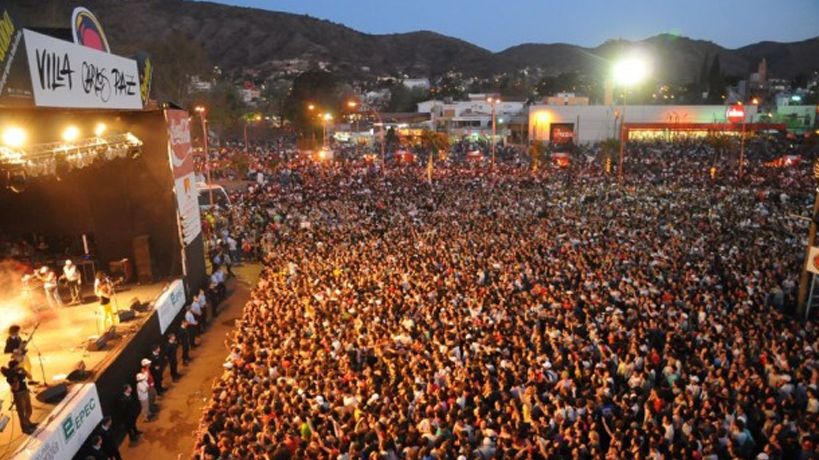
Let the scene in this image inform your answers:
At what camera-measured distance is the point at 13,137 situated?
9.43 meters

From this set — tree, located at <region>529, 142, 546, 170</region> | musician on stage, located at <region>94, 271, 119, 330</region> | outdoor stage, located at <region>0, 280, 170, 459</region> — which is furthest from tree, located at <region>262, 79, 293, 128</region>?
musician on stage, located at <region>94, 271, 119, 330</region>

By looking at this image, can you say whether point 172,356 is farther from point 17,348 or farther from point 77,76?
point 77,76

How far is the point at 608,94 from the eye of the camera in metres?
52.0

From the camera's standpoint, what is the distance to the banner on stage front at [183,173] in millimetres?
13953

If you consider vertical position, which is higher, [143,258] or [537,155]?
[537,155]

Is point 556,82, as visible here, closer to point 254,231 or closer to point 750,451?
point 254,231

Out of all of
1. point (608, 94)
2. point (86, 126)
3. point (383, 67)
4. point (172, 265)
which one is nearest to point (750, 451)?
point (172, 265)

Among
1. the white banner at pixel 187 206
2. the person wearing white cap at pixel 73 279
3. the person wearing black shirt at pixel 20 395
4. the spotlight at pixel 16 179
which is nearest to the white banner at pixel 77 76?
the spotlight at pixel 16 179

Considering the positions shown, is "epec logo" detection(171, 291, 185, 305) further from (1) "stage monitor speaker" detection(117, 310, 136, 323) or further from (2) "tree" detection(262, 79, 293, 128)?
(2) "tree" detection(262, 79, 293, 128)

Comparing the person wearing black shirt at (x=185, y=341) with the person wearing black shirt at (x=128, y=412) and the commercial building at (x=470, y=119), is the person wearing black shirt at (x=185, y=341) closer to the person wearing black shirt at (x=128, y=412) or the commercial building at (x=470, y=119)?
the person wearing black shirt at (x=128, y=412)

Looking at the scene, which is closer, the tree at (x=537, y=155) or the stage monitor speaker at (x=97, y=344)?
the stage monitor speaker at (x=97, y=344)

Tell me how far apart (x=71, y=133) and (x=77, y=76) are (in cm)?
306

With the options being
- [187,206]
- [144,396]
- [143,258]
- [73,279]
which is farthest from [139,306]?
[187,206]

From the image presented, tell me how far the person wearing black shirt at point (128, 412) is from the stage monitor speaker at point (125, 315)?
90.1 inches
